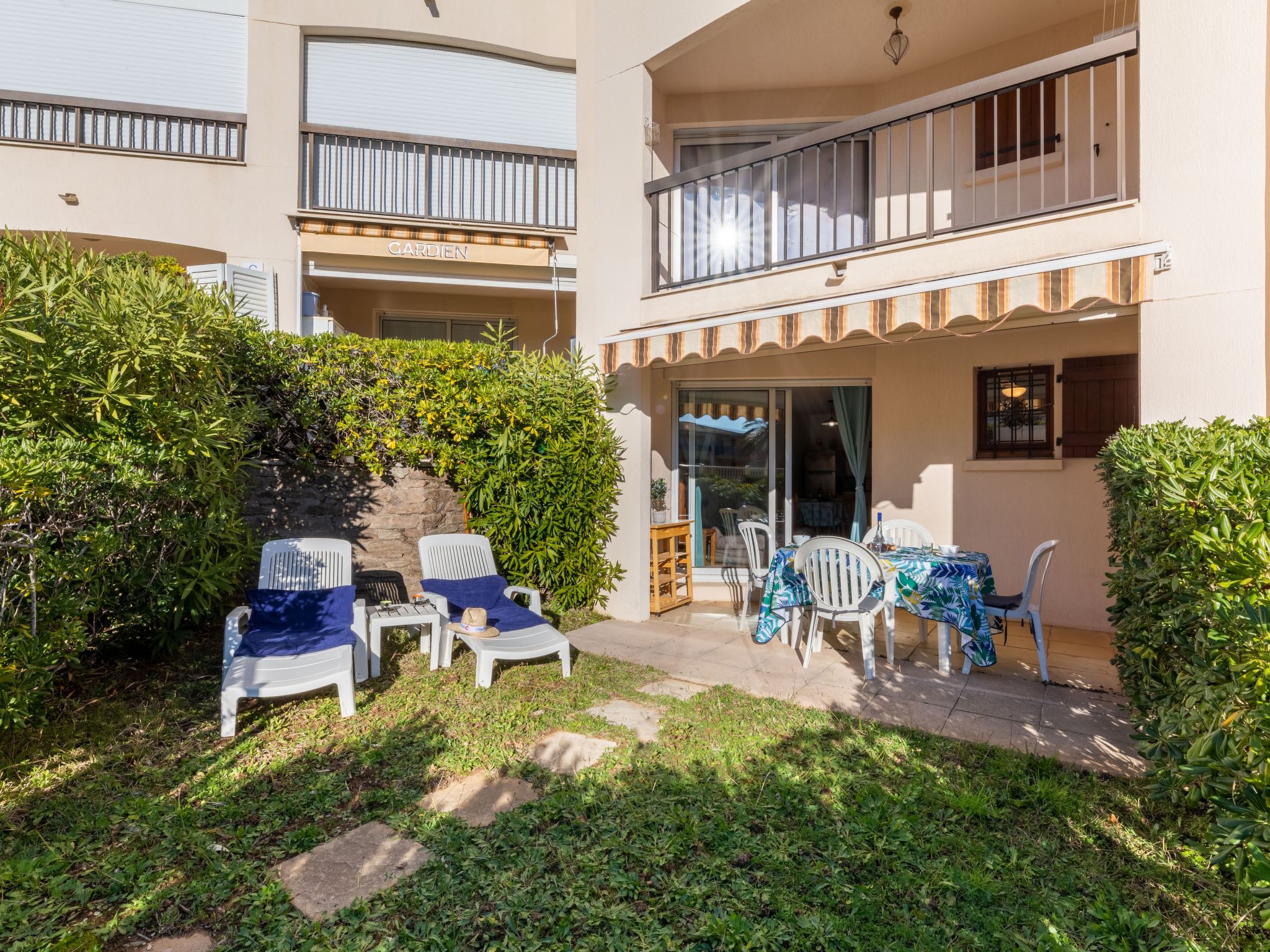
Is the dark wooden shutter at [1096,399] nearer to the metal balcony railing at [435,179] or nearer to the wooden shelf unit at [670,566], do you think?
the wooden shelf unit at [670,566]

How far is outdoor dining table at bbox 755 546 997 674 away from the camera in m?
7.12

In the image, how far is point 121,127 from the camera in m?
12.1

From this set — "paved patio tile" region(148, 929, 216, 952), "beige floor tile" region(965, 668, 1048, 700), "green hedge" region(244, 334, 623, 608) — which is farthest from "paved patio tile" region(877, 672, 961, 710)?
"paved patio tile" region(148, 929, 216, 952)

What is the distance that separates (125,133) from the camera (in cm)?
1209

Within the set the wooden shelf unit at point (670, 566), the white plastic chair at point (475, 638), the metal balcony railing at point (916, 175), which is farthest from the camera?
the wooden shelf unit at point (670, 566)

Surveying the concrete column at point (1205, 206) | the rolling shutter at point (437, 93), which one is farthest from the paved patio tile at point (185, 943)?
the rolling shutter at point (437, 93)

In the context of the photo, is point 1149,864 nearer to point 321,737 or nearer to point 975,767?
point 975,767

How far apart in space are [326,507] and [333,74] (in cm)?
974

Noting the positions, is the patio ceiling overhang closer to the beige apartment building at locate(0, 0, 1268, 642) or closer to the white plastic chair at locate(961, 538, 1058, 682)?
the beige apartment building at locate(0, 0, 1268, 642)

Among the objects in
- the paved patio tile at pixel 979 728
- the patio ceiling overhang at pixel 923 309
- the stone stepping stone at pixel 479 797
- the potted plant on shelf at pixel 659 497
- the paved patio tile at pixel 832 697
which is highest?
the patio ceiling overhang at pixel 923 309

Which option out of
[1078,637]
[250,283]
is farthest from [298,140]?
[1078,637]

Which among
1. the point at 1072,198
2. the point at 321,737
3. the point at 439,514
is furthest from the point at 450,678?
the point at 1072,198

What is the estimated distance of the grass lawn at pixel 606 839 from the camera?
3277 millimetres

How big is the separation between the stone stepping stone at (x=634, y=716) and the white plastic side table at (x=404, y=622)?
2.16 m
